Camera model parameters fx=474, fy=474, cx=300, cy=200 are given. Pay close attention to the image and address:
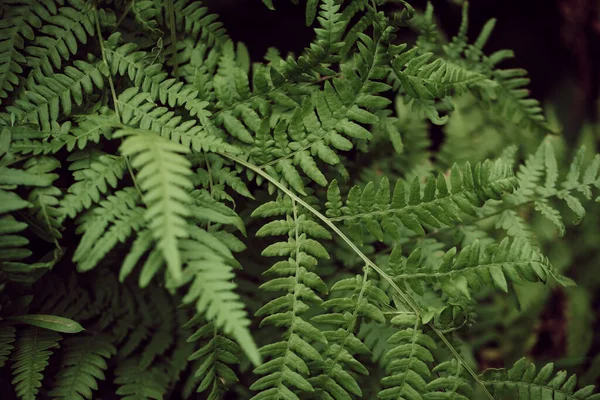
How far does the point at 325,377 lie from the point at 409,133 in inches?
48.4

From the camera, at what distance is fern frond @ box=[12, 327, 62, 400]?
1243 mm

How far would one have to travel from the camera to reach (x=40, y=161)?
1262mm

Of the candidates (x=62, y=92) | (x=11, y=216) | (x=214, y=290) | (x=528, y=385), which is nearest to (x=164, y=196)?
(x=214, y=290)

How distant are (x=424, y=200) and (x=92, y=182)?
0.92 metres

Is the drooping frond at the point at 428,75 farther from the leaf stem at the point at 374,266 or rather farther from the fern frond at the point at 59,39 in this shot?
the fern frond at the point at 59,39

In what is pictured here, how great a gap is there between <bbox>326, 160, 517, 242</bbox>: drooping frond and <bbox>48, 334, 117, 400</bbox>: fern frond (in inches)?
33.0

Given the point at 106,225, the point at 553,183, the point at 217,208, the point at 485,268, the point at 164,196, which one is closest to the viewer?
the point at 164,196

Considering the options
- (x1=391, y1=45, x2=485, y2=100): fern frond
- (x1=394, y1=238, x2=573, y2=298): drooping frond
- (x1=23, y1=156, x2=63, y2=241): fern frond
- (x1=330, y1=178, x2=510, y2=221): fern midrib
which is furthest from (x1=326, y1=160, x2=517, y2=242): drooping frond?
(x1=23, y1=156, x2=63, y2=241): fern frond

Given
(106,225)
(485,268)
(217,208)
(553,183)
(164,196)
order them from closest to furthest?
(164,196) → (106,225) → (217,208) → (485,268) → (553,183)

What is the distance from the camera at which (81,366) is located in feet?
4.66

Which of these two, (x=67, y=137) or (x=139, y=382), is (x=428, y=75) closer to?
(x=67, y=137)

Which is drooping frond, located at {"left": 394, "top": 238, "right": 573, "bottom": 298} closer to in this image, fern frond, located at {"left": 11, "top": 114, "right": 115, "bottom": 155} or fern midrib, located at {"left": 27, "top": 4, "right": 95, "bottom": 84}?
fern frond, located at {"left": 11, "top": 114, "right": 115, "bottom": 155}

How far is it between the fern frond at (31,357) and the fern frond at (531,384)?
1.25 m

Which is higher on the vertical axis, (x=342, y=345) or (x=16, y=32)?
(x=16, y=32)
